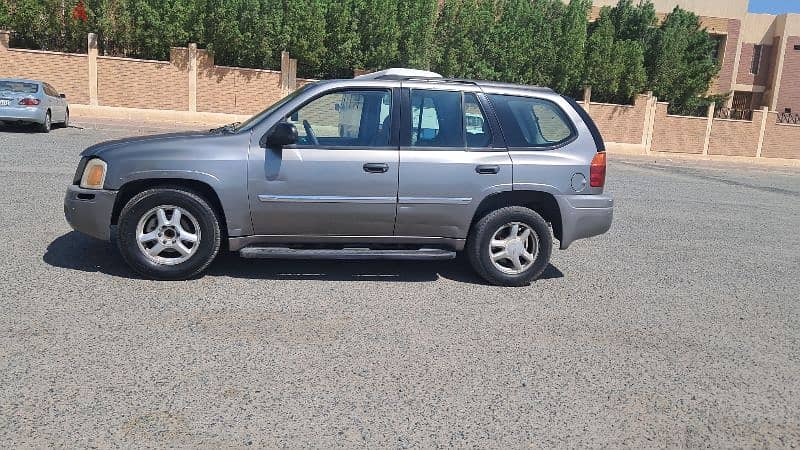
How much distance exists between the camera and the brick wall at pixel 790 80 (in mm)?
45750

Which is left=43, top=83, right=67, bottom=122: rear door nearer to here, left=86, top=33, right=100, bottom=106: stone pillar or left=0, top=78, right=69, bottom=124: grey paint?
left=0, top=78, right=69, bottom=124: grey paint

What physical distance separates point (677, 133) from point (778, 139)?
6079 millimetres

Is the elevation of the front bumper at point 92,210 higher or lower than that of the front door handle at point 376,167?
lower

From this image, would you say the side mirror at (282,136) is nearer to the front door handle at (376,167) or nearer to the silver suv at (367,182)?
the silver suv at (367,182)

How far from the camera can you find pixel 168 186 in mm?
6254

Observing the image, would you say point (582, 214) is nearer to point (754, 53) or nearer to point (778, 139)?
point (778, 139)

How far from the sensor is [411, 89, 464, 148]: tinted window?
6555mm

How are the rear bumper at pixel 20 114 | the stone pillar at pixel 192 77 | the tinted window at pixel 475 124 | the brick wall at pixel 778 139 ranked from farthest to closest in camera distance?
1. the brick wall at pixel 778 139
2. the stone pillar at pixel 192 77
3. the rear bumper at pixel 20 114
4. the tinted window at pixel 475 124

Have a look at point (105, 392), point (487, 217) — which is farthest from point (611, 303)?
point (105, 392)

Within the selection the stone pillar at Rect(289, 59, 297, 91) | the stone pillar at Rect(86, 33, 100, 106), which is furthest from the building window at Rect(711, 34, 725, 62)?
the stone pillar at Rect(86, 33, 100, 106)

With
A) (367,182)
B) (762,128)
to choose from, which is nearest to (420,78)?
(367,182)

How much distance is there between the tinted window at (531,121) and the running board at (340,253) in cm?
124

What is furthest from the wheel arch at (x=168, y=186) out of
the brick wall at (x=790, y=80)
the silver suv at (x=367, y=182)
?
the brick wall at (x=790, y=80)

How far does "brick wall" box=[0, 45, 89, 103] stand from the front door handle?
24541mm
